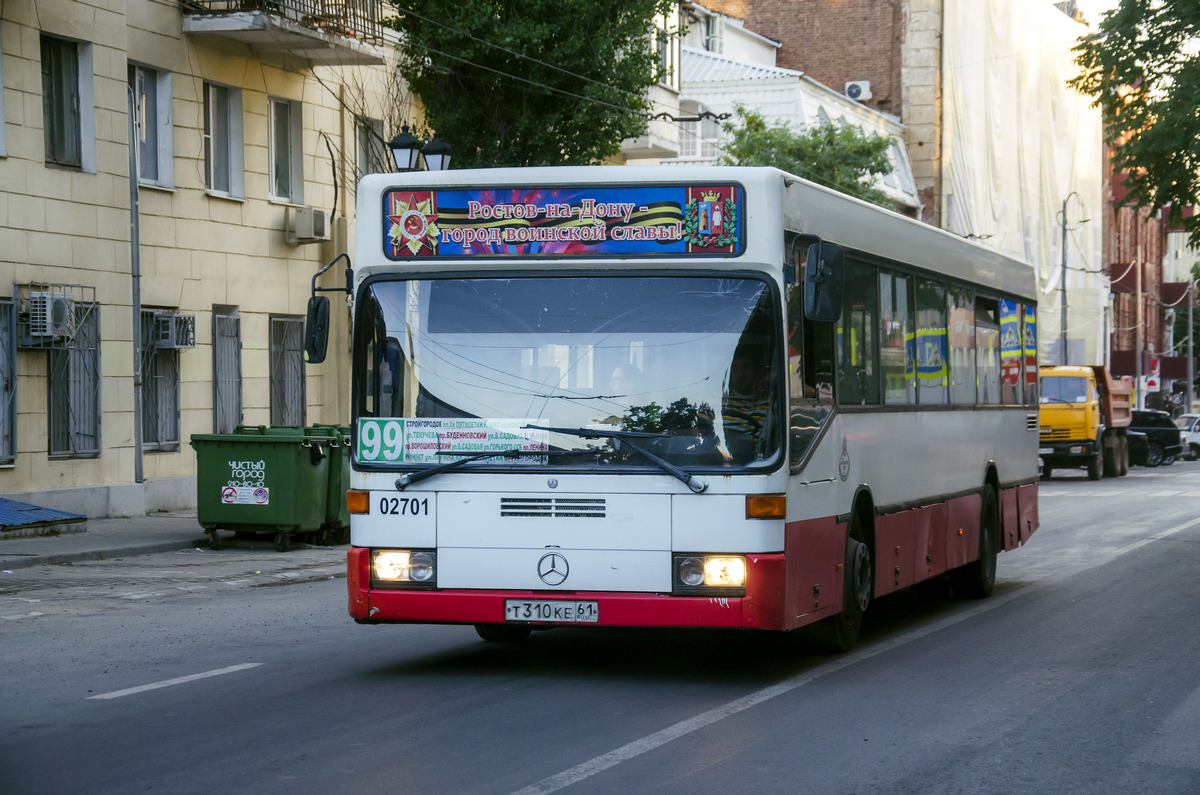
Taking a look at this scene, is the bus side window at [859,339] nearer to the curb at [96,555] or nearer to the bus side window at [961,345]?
the bus side window at [961,345]

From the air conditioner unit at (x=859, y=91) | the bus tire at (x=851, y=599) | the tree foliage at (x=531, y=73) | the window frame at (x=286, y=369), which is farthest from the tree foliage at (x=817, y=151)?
the bus tire at (x=851, y=599)

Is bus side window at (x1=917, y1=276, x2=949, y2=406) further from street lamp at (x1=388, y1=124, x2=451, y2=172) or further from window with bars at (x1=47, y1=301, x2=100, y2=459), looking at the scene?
window with bars at (x1=47, y1=301, x2=100, y2=459)

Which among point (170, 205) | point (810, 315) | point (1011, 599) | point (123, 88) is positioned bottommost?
point (1011, 599)

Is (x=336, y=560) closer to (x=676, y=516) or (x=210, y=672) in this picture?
(x=210, y=672)

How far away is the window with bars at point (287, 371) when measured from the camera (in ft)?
83.1

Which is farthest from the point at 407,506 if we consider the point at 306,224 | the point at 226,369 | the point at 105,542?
the point at 306,224

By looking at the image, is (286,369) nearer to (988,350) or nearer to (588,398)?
(988,350)

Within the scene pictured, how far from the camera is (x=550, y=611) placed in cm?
851

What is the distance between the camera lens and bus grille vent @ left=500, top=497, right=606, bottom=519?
332 inches

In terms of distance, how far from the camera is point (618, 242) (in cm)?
861

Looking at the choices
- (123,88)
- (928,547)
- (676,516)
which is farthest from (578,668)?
(123,88)

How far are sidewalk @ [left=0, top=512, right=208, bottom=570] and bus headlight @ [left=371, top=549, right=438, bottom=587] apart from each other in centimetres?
803

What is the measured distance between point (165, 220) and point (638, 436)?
15860mm

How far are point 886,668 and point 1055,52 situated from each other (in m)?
61.6
